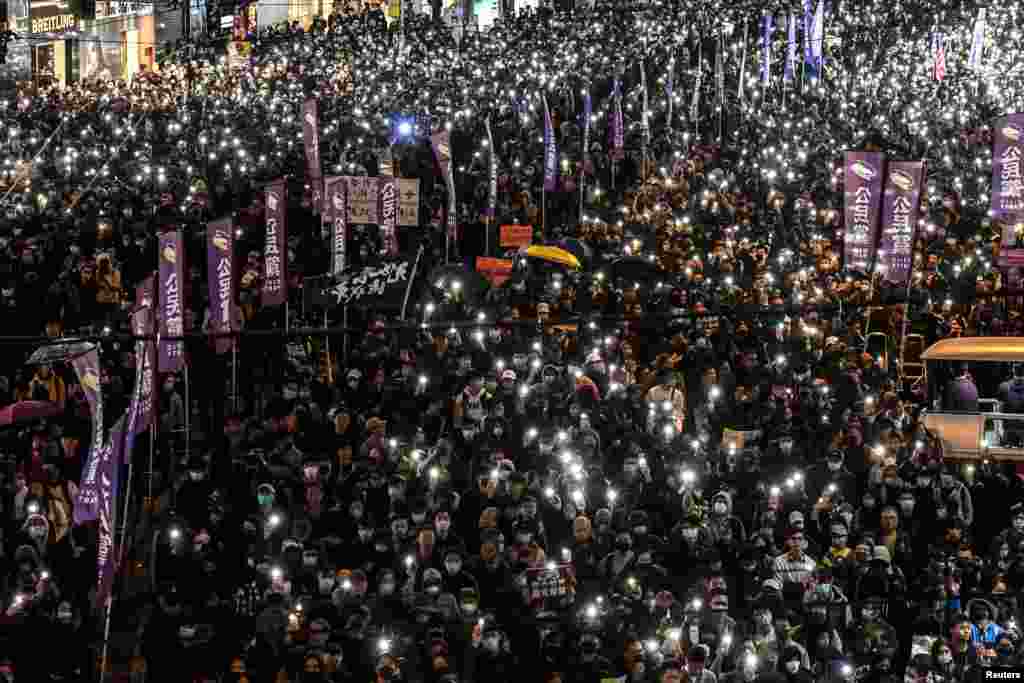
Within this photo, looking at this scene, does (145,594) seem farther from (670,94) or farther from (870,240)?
(670,94)

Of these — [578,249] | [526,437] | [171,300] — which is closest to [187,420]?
[171,300]

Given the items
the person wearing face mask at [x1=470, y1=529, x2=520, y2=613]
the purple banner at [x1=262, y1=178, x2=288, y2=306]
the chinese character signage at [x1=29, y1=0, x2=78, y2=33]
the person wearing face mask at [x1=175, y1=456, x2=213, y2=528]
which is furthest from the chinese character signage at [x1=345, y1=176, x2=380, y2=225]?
the chinese character signage at [x1=29, y1=0, x2=78, y2=33]

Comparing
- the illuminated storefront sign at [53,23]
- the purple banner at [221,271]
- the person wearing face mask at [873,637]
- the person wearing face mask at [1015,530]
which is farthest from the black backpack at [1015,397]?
the illuminated storefront sign at [53,23]

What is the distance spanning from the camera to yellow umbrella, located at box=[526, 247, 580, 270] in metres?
25.1

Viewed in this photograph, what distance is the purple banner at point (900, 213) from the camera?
21094mm

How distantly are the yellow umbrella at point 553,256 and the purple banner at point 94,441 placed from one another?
11.1 m

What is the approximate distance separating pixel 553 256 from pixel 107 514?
39.0 ft

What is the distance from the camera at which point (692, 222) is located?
2969 cm

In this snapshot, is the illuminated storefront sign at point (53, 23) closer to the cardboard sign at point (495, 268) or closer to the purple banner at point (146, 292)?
the cardboard sign at point (495, 268)

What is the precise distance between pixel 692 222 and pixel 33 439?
14575 mm

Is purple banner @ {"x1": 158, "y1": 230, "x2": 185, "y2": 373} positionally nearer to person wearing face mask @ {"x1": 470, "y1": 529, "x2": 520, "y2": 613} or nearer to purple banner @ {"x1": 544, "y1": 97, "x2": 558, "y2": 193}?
person wearing face mask @ {"x1": 470, "y1": 529, "x2": 520, "y2": 613}

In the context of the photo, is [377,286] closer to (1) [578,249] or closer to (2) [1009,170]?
(1) [578,249]

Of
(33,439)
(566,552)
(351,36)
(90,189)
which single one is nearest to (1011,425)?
(566,552)

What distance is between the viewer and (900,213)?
21.2 meters
